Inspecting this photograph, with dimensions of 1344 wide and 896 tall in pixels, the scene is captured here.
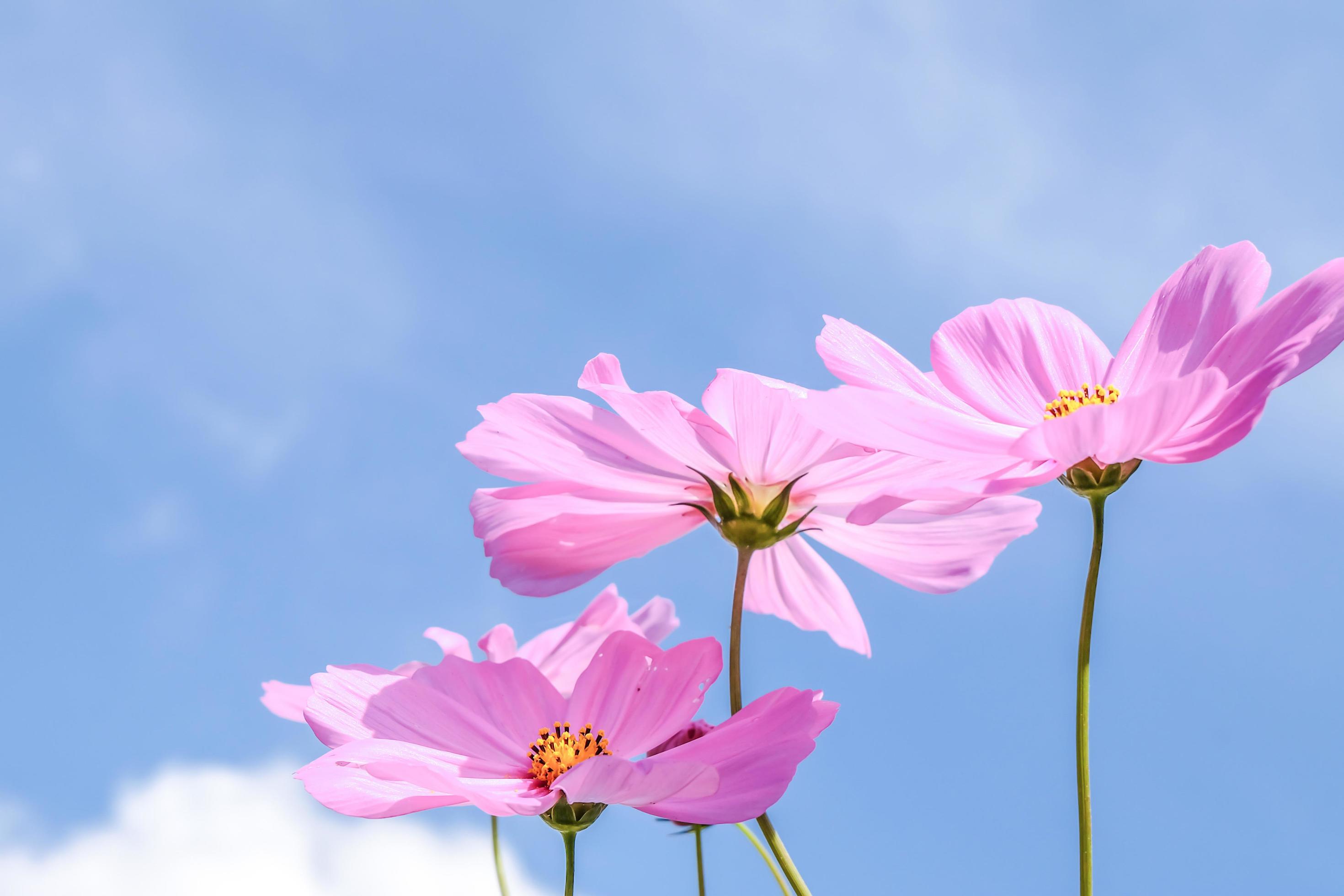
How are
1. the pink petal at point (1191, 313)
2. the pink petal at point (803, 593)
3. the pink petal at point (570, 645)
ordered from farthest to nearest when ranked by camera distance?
the pink petal at point (570, 645) < the pink petal at point (803, 593) < the pink petal at point (1191, 313)

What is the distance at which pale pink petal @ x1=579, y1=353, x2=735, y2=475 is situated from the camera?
53cm

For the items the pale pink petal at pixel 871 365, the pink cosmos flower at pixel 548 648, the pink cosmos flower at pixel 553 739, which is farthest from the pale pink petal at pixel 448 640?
the pale pink petal at pixel 871 365

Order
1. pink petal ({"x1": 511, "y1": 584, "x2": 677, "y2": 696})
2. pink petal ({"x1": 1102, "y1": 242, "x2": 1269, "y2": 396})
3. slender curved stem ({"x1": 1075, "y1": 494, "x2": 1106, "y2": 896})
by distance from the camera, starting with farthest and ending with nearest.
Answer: pink petal ({"x1": 511, "y1": 584, "x2": 677, "y2": 696}) → pink petal ({"x1": 1102, "y1": 242, "x2": 1269, "y2": 396}) → slender curved stem ({"x1": 1075, "y1": 494, "x2": 1106, "y2": 896})

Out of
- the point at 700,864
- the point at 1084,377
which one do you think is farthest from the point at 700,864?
the point at 1084,377

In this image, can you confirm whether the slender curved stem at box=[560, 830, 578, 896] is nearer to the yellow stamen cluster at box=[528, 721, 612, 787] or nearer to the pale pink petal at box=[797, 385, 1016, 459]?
the yellow stamen cluster at box=[528, 721, 612, 787]

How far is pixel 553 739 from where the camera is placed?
0.58 m

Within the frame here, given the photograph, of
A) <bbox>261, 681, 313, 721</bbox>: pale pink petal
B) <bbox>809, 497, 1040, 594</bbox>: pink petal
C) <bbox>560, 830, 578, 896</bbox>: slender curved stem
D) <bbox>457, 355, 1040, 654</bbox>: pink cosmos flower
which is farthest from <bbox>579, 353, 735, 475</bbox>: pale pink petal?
<bbox>261, 681, 313, 721</bbox>: pale pink petal

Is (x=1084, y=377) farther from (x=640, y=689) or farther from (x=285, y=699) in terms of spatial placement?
(x=285, y=699)

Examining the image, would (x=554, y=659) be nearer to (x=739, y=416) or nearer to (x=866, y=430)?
(x=739, y=416)

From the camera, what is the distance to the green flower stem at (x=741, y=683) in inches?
17.3

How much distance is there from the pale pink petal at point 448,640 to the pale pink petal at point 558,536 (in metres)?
0.28

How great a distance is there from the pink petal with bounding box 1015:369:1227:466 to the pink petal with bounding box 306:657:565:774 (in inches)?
12.4

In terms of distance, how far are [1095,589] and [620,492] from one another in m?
0.26

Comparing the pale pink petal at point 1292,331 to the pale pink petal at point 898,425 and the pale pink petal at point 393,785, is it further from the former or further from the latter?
the pale pink petal at point 393,785
